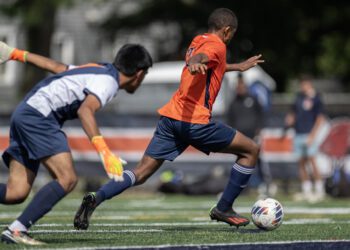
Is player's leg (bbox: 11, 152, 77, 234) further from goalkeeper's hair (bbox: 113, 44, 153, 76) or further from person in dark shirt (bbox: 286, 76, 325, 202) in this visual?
person in dark shirt (bbox: 286, 76, 325, 202)

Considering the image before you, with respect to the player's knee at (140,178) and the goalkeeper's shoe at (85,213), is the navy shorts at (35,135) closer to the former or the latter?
the goalkeeper's shoe at (85,213)

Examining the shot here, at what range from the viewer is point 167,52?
37.8 m

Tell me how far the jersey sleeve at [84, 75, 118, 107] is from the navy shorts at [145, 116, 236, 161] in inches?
49.5

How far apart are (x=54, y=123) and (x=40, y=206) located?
722 millimetres

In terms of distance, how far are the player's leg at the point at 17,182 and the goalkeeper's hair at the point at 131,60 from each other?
3.85ft

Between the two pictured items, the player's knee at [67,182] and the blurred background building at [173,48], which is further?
the blurred background building at [173,48]

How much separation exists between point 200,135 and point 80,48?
3404 cm

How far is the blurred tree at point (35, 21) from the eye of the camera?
27.2 metres

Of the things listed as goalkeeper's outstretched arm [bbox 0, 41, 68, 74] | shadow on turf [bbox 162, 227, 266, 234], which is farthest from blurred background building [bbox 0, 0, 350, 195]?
goalkeeper's outstretched arm [bbox 0, 41, 68, 74]

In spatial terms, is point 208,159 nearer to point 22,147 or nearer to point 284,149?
point 284,149

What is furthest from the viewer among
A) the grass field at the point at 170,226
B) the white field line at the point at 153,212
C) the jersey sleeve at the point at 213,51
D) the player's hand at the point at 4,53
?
the white field line at the point at 153,212

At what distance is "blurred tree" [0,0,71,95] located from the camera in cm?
2720

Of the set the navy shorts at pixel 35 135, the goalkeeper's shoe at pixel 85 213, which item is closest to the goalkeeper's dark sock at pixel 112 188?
the goalkeeper's shoe at pixel 85 213

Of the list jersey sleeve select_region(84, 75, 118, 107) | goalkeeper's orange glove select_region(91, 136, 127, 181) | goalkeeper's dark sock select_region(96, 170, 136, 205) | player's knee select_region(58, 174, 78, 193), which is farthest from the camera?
goalkeeper's dark sock select_region(96, 170, 136, 205)
